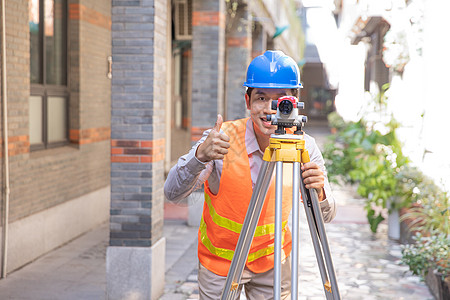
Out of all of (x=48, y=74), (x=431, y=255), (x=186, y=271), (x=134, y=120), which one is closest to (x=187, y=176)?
(x=134, y=120)

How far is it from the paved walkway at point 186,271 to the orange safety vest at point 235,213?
296cm

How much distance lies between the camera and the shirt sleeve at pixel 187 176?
2.51 metres

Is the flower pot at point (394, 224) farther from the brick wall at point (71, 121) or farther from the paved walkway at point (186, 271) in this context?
the brick wall at point (71, 121)

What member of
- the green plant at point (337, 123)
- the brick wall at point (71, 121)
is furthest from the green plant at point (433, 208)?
the green plant at point (337, 123)

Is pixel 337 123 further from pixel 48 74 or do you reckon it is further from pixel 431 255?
pixel 431 255

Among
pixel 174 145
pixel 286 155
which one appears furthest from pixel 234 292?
pixel 174 145

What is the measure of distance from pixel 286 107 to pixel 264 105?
0.31 metres

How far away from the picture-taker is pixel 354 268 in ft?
22.7

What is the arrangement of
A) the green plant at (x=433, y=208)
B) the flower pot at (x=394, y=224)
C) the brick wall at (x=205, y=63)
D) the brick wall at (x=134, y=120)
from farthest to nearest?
the brick wall at (x=205, y=63)
the flower pot at (x=394, y=224)
the green plant at (x=433, y=208)
the brick wall at (x=134, y=120)

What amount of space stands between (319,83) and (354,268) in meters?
40.2

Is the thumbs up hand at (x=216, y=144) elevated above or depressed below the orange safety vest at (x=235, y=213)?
above

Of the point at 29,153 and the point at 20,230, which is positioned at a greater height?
the point at 29,153

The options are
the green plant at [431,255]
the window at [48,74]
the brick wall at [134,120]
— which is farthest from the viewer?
the window at [48,74]

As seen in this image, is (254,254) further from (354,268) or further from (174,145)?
(174,145)
